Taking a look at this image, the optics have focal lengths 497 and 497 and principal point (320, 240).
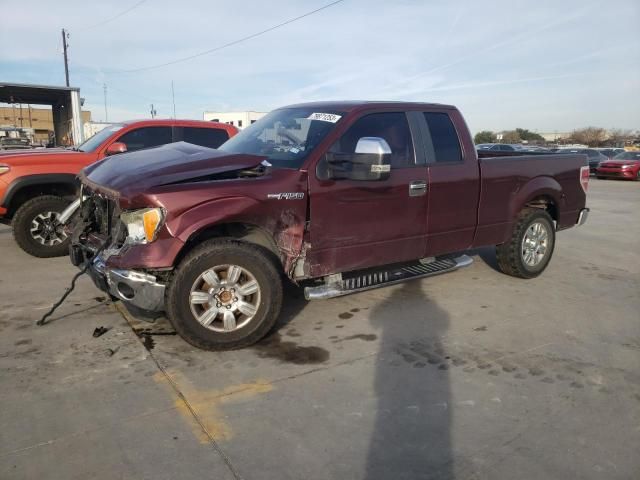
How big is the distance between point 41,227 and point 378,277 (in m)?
4.55

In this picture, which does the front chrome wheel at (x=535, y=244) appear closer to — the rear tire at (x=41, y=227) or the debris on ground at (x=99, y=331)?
the debris on ground at (x=99, y=331)

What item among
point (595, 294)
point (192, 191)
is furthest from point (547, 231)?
point (192, 191)

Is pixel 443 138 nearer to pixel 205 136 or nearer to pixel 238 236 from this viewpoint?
pixel 238 236

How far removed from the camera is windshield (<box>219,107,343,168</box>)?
410 cm

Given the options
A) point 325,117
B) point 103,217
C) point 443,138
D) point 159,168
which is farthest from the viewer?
point 443,138

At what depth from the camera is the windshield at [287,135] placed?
4102 millimetres

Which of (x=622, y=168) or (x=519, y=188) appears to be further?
(x=622, y=168)

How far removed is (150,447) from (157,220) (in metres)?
1.48

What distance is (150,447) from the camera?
8.56 feet

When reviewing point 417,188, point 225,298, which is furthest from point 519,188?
point 225,298

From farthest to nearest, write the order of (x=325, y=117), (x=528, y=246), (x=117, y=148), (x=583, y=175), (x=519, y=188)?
(x=117, y=148) < (x=583, y=175) < (x=528, y=246) < (x=519, y=188) < (x=325, y=117)

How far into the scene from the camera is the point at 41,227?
21.0 feet

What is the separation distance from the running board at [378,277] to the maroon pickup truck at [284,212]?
0.01 metres

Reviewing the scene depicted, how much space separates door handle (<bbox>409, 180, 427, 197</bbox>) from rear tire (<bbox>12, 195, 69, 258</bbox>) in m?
4.50
